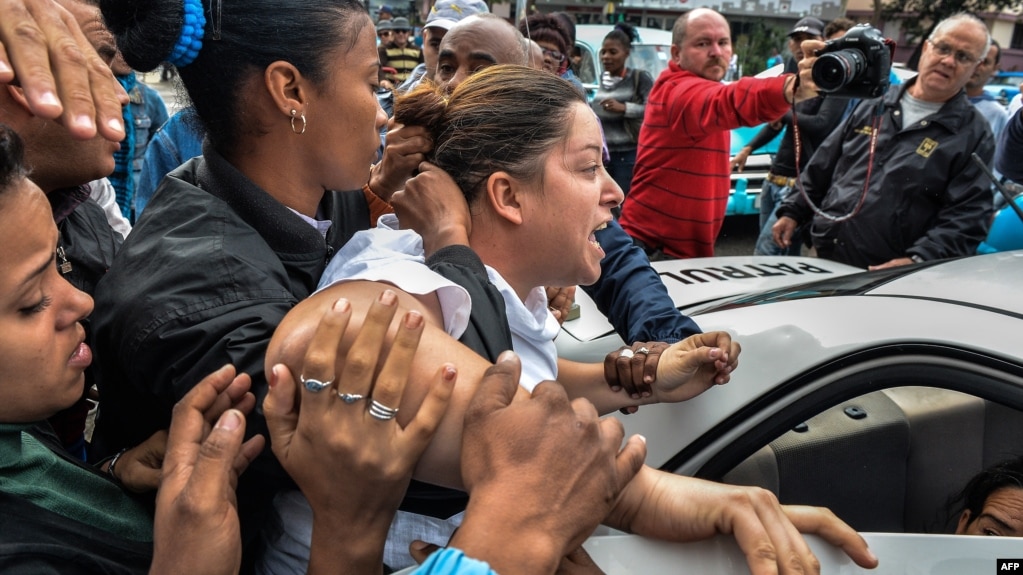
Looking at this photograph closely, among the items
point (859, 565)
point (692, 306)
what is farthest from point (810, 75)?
point (859, 565)

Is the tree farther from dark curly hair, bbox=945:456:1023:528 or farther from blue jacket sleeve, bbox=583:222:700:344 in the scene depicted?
dark curly hair, bbox=945:456:1023:528

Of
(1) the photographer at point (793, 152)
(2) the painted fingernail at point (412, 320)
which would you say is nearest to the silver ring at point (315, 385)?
(2) the painted fingernail at point (412, 320)

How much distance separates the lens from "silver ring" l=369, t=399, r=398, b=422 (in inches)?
38.4

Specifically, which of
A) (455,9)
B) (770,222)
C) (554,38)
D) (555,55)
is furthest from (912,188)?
(455,9)

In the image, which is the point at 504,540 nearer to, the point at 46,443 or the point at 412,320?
the point at 412,320

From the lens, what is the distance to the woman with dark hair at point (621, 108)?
18.5 feet

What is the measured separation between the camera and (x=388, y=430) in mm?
989

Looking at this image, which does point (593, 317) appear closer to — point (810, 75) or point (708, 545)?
point (810, 75)

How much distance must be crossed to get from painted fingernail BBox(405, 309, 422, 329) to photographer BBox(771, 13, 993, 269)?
121 inches

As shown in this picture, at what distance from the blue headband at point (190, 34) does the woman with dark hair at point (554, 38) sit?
2.98 m

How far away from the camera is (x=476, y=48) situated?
2.76 meters

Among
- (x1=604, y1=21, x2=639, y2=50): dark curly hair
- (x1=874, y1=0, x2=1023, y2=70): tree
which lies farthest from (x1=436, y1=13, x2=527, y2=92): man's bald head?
(x1=874, y1=0, x2=1023, y2=70): tree

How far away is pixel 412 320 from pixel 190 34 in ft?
2.35

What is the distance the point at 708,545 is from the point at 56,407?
95 cm
